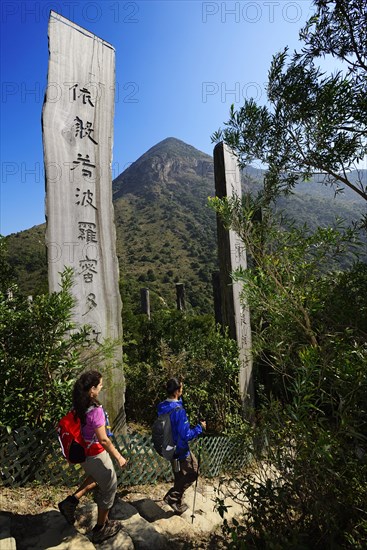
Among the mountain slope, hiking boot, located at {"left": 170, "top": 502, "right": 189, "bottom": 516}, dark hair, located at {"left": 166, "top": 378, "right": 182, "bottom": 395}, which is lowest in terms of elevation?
hiking boot, located at {"left": 170, "top": 502, "right": 189, "bottom": 516}

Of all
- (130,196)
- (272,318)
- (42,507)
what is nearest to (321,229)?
(272,318)

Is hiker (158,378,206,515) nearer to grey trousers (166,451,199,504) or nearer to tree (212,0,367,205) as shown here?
grey trousers (166,451,199,504)

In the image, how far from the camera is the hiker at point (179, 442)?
3166 mm

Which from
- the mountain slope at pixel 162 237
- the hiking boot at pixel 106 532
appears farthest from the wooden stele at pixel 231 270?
the hiking boot at pixel 106 532

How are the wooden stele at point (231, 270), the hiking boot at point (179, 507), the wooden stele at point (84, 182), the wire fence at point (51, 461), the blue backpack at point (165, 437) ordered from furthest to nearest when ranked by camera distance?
the wooden stele at point (231, 270)
the wooden stele at point (84, 182)
the hiking boot at point (179, 507)
the blue backpack at point (165, 437)
the wire fence at point (51, 461)

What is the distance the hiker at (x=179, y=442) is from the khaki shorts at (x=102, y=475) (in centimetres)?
72

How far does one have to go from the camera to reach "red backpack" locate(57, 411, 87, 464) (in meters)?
2.48

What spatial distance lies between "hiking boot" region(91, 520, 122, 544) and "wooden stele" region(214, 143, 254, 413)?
326 cm

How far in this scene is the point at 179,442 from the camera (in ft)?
10.3

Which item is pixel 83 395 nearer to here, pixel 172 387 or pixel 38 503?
pixel 172 387

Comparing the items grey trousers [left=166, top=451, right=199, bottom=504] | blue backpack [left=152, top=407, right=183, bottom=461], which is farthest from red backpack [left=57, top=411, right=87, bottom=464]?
grey trousers [left=166, top=451, right=199, bottom=504]

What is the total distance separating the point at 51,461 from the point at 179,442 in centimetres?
122

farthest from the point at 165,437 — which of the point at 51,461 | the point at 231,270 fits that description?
the point at 231,270

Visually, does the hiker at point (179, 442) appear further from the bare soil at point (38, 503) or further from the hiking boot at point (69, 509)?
the hiking boot at point (69, 509)
